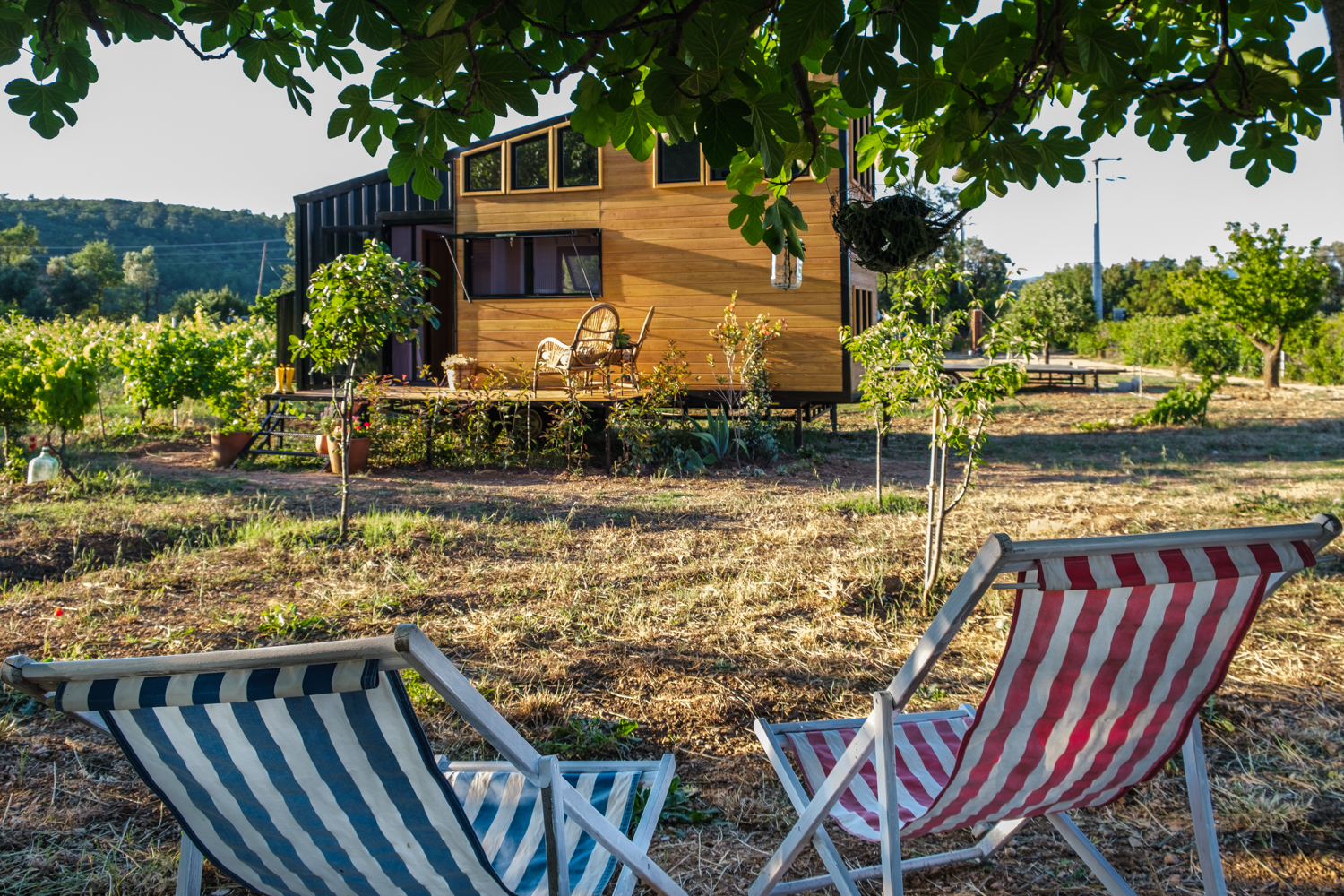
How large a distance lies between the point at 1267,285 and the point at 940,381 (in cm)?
1678

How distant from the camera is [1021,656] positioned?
5.00ft

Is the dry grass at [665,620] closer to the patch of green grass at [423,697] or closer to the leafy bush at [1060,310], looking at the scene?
the patch of green grass at [423,697]

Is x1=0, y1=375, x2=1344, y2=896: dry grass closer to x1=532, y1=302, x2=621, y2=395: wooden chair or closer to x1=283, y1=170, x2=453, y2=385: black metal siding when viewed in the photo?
x1=532, y1=302, x2=621, y2=395: wooden chair

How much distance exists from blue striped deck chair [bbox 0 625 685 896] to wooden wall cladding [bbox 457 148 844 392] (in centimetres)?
940

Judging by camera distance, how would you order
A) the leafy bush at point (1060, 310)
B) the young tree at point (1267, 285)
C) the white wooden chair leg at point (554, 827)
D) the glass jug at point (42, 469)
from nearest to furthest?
the white wooden chair leg at point (554, 827) < the glass jug at point (42, 469) < the young tree at point (1267, 285) < the leafy bush at point (1060, 310)

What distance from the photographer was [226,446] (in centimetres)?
985

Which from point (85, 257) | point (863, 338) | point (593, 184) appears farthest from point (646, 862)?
point (85, 257)

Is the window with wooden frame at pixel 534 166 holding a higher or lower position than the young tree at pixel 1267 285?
higher

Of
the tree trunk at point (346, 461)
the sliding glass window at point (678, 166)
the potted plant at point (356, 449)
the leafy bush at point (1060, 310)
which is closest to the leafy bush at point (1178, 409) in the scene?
the sliding glass window at point (678, 166)

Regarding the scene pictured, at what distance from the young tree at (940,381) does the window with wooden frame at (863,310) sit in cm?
597

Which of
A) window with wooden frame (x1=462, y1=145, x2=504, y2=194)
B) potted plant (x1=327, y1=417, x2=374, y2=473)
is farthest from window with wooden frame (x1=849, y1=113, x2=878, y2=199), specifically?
potted plant (x1=327, y1=417, x2=374, y2=473)

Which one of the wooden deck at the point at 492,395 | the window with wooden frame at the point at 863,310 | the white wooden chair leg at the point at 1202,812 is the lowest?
the white wooden chair leg at the point at 1202,812

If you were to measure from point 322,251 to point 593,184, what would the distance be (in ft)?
15.3

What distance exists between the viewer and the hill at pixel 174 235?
5028cm
